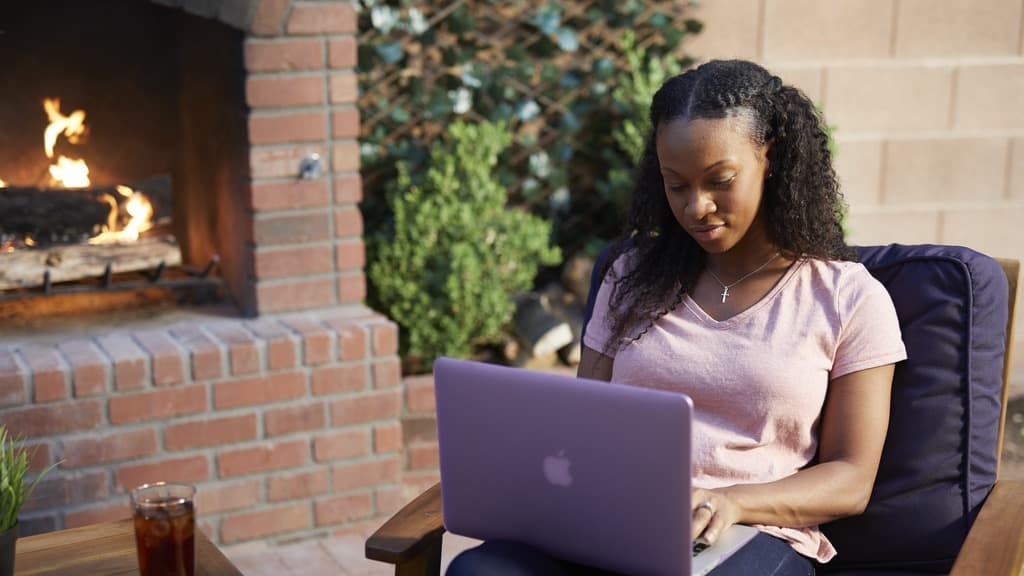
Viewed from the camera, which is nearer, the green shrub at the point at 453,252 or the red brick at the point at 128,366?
the red brick at the point at 128,366

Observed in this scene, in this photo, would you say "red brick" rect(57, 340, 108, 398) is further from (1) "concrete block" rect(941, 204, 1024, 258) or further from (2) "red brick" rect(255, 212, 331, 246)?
(1) "concrete block" rect(941, 204, 1024, 258)

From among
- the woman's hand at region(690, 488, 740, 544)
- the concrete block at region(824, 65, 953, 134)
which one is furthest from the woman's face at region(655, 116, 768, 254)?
the concrete block at region(824, 65, 953, 134)

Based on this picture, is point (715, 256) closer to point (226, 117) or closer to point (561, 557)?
point (561, 557)

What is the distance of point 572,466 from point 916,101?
10.1ft

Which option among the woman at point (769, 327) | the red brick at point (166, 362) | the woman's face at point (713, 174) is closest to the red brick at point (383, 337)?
the red brick at point (166, 362)

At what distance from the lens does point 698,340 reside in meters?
1.80

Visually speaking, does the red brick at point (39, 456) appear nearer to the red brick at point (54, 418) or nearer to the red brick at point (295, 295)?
the red brick at point (54, 418)

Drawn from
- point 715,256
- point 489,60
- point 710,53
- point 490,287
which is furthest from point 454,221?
point 715,256

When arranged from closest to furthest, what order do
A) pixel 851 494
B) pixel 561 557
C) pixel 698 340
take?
pixel 561 557 < pixel 851 494 < pixel 698 340

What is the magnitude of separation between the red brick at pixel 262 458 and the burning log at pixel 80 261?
58cm

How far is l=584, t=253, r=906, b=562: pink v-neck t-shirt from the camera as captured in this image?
1.72m

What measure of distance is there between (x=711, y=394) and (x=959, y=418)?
1.35ft

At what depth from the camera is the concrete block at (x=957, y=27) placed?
3969 mm

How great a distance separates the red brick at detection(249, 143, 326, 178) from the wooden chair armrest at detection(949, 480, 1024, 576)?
175cm
